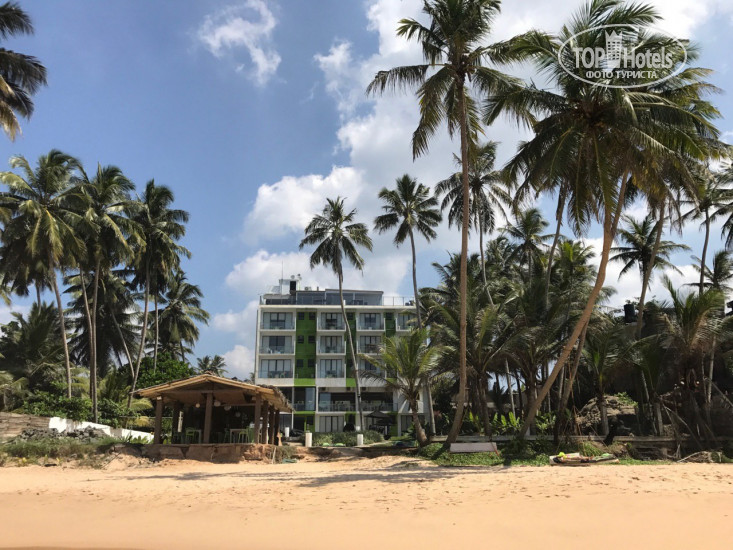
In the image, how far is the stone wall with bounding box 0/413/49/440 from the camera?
21703 millimetres

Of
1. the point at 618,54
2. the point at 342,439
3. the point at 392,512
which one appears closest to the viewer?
the point at 392,512

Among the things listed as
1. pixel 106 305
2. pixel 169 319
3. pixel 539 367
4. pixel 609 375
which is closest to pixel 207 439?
pixel 539 367

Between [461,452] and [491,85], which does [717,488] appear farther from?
[491,85]

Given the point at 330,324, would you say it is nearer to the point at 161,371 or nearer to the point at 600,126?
the point at 161,371

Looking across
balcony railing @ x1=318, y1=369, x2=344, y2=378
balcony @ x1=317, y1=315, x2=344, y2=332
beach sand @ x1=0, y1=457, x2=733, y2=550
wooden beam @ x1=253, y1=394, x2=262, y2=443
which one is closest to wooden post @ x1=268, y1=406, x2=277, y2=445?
wooden beam @ x1=253, y1=394, x2=262, y2=443

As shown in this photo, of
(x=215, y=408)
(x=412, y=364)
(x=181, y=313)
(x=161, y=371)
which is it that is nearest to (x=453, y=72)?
(x=412, y=364)

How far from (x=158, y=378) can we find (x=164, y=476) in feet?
66.8

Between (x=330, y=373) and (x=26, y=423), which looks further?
(x=330, y=373)

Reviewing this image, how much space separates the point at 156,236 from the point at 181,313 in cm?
1468

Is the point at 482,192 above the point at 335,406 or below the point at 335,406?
above

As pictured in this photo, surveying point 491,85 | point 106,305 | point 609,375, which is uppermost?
point 491,85

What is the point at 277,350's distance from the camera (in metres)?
54.1

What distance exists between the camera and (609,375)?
2222 centimetres

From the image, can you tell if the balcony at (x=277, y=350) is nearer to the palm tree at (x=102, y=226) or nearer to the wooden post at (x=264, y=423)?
the palm tree at (x=102, y=226)
